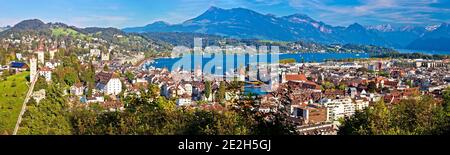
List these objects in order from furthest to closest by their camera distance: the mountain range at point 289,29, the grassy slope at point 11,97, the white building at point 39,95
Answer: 1. the white building at point 39,95
2. the grassy slope at point 11,97
3. the mountain range at point 289,29

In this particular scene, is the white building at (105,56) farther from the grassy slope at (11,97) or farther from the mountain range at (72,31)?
the grassy slope at (11,97)

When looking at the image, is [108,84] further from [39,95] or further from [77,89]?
[39,95]

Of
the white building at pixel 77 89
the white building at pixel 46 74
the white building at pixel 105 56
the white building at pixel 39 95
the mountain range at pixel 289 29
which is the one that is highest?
the mountain range at pixel 289 29

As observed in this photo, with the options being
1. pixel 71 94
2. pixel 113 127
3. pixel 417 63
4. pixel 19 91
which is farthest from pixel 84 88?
pixel 417 63

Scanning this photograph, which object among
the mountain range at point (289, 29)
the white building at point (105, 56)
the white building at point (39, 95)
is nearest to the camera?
the mountain range at point (289, 29)

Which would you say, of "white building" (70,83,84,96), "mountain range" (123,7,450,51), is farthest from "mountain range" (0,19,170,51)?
"mountain range" (123,7,450,51)

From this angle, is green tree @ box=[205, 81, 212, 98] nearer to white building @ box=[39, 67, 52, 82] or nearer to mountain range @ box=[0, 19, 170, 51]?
mountain range @ box=[0, 19, 170, 51]

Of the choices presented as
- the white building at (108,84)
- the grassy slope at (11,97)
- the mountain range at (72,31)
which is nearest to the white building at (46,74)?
the grassy slope at (11,97)

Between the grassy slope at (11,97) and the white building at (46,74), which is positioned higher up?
the white building at (46,74)

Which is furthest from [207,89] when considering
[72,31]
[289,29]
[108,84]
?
[72,31]
